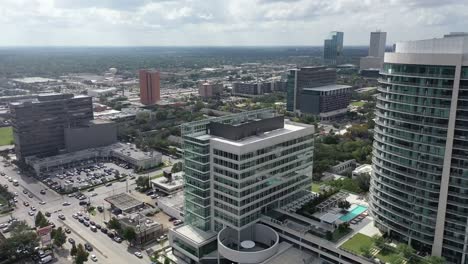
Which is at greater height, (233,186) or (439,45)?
(439,45)

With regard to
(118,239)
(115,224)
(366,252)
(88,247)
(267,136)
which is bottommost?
(118,239)

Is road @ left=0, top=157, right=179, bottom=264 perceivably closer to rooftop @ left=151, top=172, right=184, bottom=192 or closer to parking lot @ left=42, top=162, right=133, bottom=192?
parking lot @ left=42, top=162, right=133, bottom=192

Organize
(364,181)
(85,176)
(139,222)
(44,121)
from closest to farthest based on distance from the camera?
(139,222) → (364,181) → (85,176) → (44,121)

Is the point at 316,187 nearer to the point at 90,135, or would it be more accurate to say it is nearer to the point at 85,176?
the point at 85,176

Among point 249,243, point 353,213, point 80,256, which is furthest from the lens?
point 353,213

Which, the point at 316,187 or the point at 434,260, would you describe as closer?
the point at 434,260

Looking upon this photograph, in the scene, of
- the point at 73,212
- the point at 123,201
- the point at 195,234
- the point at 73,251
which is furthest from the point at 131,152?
the point at 195,234
